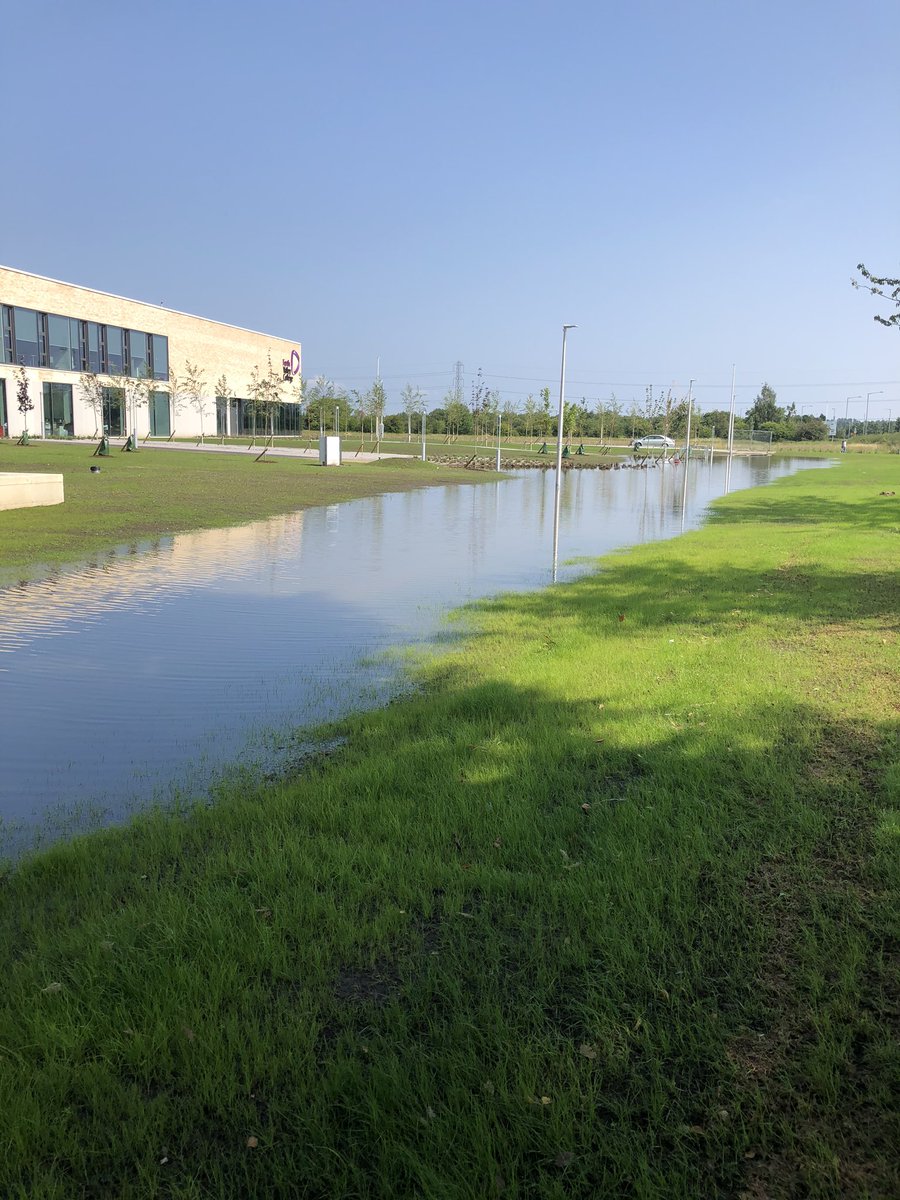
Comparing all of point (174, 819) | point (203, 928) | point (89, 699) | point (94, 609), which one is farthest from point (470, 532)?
Answer: point (203, 928)

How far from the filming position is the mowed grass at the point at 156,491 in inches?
701

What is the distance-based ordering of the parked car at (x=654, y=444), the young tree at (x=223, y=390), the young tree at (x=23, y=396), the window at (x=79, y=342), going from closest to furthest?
1. the young tree at (x=23, y=396)
2. the window at (x=79, y=342)
3. the young tree at (x=223, y=390)
4. the parked car at (x=654, y=444)

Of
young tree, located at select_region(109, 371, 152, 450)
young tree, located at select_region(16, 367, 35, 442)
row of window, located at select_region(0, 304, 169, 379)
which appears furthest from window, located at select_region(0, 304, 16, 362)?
young tree, located at select_region(109, 371, 152, 450)

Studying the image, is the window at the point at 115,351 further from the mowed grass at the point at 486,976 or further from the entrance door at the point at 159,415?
the mowed grass at the point at 486,976

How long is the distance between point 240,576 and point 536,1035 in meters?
12.6

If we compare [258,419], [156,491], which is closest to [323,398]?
[258,419]

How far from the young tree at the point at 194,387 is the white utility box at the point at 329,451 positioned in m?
22.8

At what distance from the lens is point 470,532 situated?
76.5ft

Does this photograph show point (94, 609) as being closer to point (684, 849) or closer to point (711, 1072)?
point (684, 849)

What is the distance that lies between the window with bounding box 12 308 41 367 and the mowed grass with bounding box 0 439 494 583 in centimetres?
1081

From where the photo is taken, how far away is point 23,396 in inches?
1981

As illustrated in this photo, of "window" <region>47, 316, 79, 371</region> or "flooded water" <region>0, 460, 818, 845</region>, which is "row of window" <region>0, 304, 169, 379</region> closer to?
"window" <region>47, 316, 79, 371</region>

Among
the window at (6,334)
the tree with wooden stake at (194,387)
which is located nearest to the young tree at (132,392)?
the tree with wooden stake at (194,387)

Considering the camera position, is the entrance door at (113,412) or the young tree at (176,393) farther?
the young tree at (176,393)
